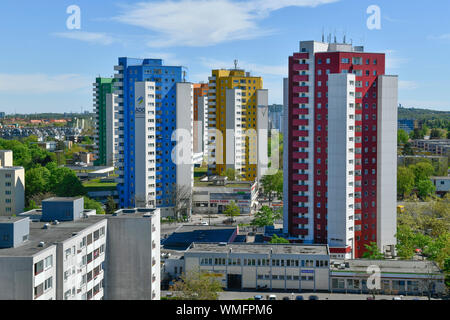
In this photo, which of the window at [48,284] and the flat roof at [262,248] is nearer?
the window at [48,284]

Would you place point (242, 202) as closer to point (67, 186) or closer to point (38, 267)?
point (67, 186)

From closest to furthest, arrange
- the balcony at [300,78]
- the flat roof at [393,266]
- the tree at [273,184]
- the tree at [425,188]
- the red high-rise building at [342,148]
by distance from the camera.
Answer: the flat roof at [393,266], the red high-rise building at [342,148], the balcony at [300,78], the tree at [425,188], the tree at [273,184]

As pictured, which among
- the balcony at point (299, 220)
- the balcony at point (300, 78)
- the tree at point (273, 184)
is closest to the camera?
the balcony at point (300, 78)

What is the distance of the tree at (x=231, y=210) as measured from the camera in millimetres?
43531

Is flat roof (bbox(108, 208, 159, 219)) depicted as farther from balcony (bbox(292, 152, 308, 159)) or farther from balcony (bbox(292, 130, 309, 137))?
balcony (bbox(292, 130, 309, 137))

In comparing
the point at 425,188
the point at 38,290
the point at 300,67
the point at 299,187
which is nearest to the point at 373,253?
the point at 299,187

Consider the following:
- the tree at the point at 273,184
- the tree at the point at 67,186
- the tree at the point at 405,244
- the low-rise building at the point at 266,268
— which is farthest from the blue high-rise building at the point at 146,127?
the tree at the point at 405,244

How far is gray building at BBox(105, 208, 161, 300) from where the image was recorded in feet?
A: 60.2

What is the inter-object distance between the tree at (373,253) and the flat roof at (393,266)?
0.80m

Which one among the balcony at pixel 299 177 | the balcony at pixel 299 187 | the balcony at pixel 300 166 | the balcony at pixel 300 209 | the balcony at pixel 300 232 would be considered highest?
the balcony at pixel 300 166

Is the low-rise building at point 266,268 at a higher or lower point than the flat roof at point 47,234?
lower

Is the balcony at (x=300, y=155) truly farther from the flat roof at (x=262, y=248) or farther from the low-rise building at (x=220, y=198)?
the low-rise building at (x=220, y=198)

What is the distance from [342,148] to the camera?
98.8 ft

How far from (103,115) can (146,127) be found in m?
27.0
